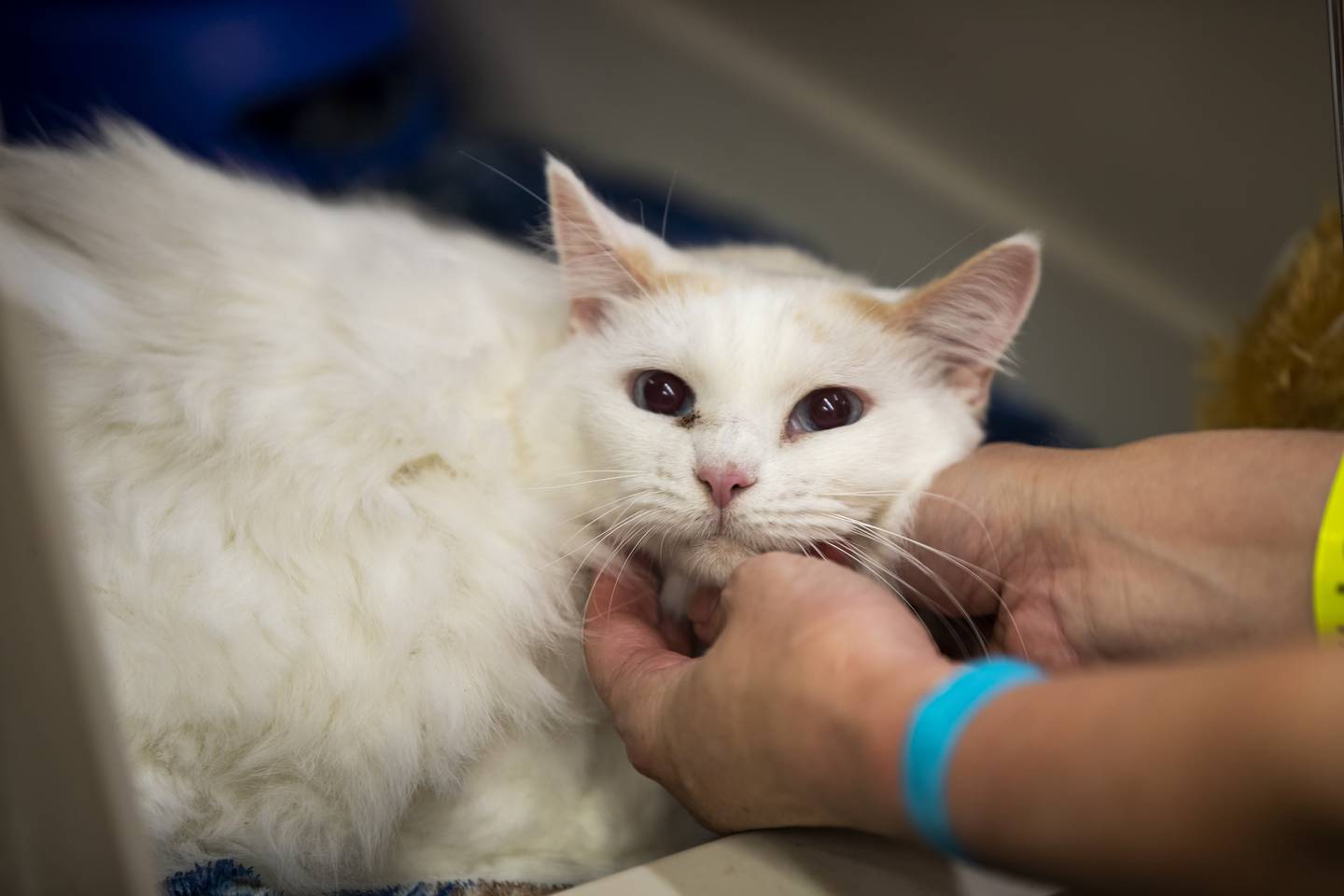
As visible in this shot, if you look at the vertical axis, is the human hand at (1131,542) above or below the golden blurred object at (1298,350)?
below

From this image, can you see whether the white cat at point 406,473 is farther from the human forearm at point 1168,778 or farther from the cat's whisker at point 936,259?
the human forearm at point 1168,778

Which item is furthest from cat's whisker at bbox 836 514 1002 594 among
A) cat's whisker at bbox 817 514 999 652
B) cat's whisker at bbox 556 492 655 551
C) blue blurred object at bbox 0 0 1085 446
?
blue blurred object at bbox 0 0 1085 446

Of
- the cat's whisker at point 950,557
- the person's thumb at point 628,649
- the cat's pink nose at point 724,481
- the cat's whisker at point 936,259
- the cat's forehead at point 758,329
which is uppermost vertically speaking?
the cat's whisker at point 936,259

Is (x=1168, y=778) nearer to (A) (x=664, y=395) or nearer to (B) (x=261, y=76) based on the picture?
(A) (x=664, y=395)

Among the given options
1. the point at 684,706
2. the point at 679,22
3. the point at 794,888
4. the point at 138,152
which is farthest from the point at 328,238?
the point at 679,22

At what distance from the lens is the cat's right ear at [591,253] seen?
3.48 ft

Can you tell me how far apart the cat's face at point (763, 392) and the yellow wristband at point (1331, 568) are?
35 cm

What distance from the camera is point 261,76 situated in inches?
82.0

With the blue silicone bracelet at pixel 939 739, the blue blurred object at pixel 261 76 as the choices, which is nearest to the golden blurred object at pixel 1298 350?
the blue silicone bracelet at pixel 939 739

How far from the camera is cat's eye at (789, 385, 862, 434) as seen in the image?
3.29 feet

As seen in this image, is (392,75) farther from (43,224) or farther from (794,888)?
(794,888)

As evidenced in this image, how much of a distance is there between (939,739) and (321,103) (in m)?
2.16

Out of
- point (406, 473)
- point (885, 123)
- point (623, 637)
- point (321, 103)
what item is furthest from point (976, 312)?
point (321, 103)

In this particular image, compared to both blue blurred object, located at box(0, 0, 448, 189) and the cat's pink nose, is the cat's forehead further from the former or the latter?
blue blurred object, located at box(0, 0, 448, 189)
